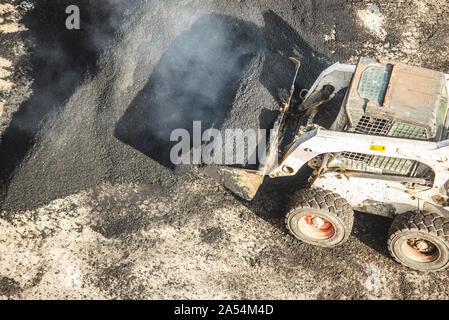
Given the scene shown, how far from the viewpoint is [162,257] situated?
6379 millimetres

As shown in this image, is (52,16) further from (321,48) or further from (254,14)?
(321,48)

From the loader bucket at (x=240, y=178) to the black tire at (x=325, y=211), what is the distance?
60 cm

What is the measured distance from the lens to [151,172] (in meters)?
6.87

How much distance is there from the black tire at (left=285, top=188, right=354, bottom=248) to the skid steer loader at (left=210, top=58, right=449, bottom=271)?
0.01 m

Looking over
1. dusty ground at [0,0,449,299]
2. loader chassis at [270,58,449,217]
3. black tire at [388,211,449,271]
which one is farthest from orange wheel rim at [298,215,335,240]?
black tire at [388,211,449,271]

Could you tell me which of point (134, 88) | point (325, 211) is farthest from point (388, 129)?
point (134, 88)

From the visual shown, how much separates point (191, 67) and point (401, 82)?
359 cm

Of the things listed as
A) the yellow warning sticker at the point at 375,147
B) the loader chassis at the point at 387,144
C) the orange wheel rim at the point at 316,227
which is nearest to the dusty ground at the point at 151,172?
the orange wheel rim at the point at 316,227

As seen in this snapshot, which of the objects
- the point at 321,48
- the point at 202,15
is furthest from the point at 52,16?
the point at 321,48

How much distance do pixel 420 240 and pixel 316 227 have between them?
1.39m

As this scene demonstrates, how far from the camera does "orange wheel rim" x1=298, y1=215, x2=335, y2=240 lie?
244 inches

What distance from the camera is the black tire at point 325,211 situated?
5.79 metres

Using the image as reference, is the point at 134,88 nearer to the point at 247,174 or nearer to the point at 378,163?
the point at 247,174

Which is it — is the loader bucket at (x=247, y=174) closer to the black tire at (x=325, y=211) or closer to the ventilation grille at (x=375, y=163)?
the black tire at (x=325, y=211)
